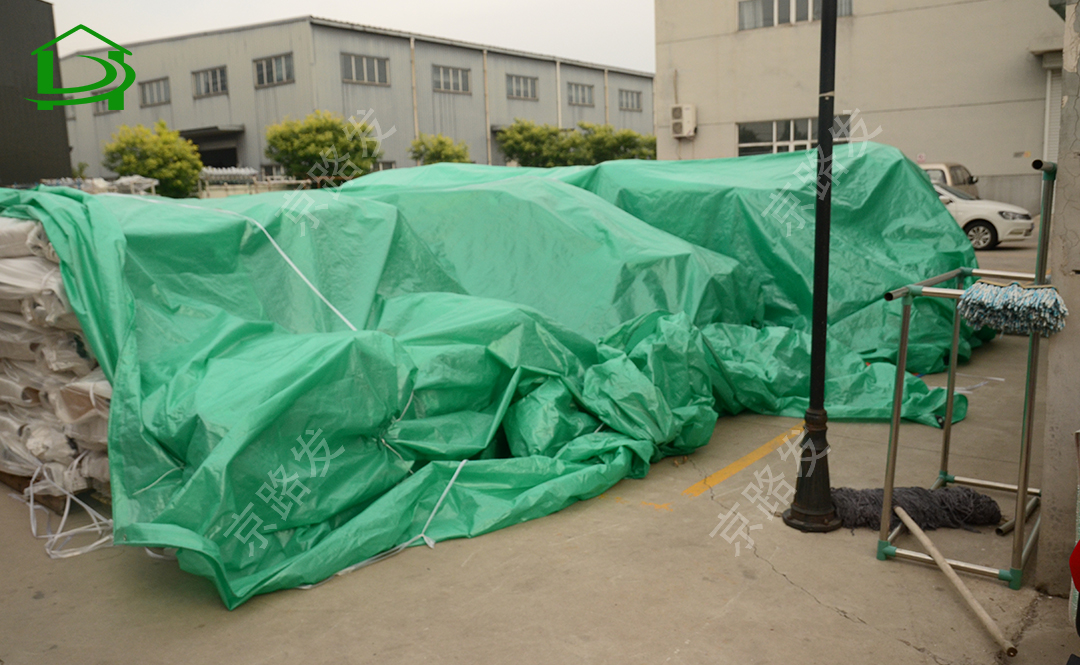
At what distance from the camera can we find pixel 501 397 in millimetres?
4703

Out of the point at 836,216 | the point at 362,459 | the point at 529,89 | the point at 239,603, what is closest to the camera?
the point at 239,603

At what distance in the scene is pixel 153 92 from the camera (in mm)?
41375

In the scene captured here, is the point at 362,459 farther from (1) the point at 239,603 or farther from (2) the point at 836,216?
(2) the point at 836,216

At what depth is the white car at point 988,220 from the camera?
1497cm

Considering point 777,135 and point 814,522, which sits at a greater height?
point 777,135

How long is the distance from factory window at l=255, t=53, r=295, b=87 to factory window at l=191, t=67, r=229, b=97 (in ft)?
7.34

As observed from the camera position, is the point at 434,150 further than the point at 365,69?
No

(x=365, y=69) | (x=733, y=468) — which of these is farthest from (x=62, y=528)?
(x=365, y=69)

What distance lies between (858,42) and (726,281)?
61.0ft

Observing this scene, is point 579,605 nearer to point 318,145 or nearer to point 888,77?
point 888,77

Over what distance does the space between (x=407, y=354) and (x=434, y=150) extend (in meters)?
34.0

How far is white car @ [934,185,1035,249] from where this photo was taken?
15.0 metres

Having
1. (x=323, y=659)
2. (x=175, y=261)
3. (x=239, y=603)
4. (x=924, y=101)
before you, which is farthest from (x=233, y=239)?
(x=924, y=101)

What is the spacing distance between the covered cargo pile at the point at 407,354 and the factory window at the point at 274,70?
34.0m
